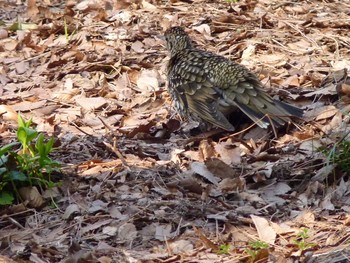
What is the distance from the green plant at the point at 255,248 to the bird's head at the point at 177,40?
10.4ft

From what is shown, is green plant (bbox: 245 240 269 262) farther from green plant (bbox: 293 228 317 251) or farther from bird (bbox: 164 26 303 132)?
bird (bbox: 164 26 303 132)

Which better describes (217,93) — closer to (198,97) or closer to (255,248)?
(198,97)

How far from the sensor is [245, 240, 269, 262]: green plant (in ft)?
15.8

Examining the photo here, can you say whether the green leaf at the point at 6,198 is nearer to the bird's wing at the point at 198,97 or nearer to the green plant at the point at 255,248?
the green plant at the point at 255,248

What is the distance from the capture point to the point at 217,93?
7.09 metres

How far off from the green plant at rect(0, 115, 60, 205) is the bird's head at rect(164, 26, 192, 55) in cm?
236

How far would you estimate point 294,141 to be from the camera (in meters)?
6.63

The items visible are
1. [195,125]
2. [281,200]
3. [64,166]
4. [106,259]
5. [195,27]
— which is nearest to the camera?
[106,259]

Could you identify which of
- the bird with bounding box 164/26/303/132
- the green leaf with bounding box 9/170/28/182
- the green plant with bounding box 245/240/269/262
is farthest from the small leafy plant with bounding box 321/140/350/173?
the green leaf with bounding box 9/170/28/182

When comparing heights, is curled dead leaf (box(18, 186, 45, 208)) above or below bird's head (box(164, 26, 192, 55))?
below

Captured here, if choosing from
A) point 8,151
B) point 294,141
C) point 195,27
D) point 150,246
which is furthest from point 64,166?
point 195,27

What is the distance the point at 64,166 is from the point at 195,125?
1.55 metres

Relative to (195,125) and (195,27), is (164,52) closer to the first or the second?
(195,27)

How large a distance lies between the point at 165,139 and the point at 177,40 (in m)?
1.23
